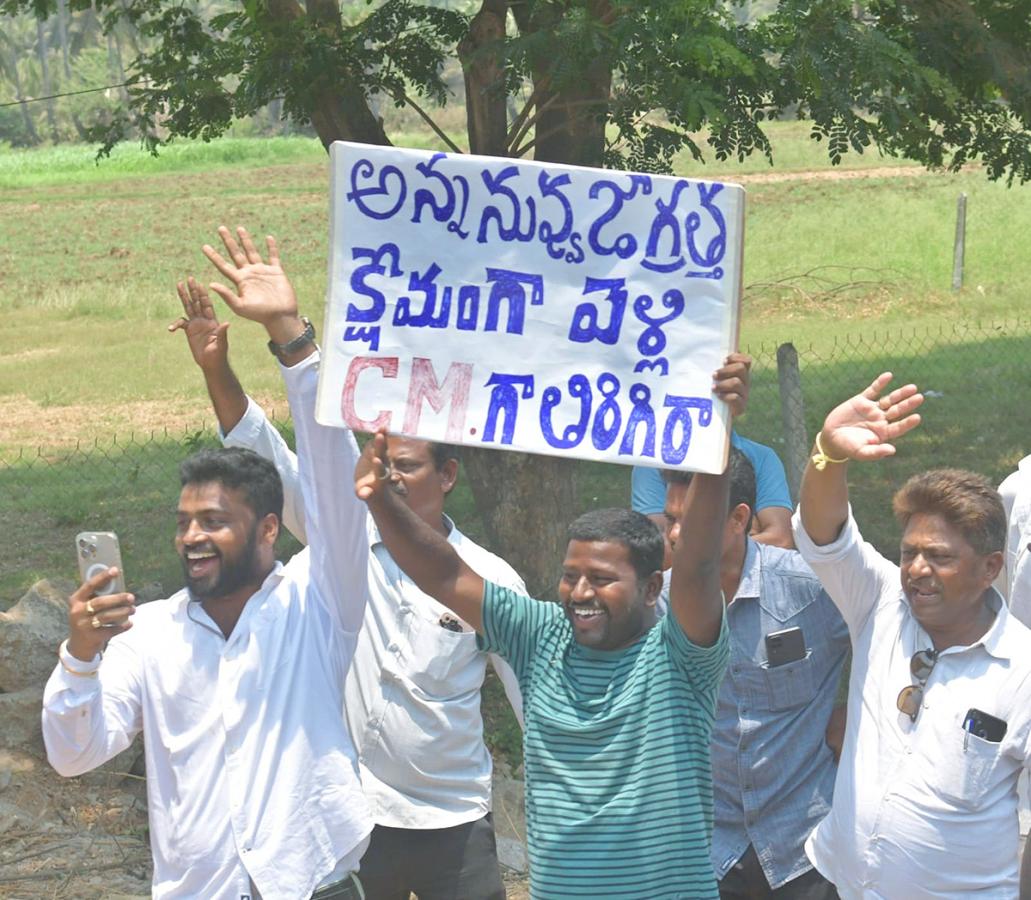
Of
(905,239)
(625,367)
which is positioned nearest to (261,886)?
(625,367)

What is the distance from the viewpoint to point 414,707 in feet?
14.0

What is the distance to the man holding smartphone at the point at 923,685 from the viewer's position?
137 inches

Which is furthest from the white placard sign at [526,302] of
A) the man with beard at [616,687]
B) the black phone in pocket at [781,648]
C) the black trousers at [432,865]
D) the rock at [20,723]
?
the rock at [20,723]

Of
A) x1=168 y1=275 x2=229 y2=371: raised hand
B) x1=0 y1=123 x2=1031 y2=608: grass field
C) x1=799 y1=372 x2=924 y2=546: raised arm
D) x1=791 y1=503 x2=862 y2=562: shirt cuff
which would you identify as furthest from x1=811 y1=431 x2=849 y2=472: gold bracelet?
x1=0 y1=123 x2=1031 y2=608: grass field

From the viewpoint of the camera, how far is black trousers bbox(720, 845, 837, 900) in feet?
13.2

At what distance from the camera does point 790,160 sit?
37469 millimetres

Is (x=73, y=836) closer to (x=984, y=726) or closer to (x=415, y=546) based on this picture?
(x=415, y=546)

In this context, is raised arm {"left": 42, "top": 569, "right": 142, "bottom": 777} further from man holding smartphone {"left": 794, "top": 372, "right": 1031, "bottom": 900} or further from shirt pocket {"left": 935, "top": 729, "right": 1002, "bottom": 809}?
shirt pocket {"left": 935, "top": 729, "right": 1002, "bottom": 809}

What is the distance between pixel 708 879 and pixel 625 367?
1117 mm

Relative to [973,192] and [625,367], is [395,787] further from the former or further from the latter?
[973,192]

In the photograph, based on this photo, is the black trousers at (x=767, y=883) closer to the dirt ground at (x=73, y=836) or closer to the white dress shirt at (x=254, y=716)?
the white dress shirt at (x=254, y=716)

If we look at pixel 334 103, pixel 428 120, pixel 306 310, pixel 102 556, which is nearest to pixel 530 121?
pixel 428 120

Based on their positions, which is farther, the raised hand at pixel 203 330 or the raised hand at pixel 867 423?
the raised hand at pixel 203 330

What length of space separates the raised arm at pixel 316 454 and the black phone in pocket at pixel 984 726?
1.35 meters
